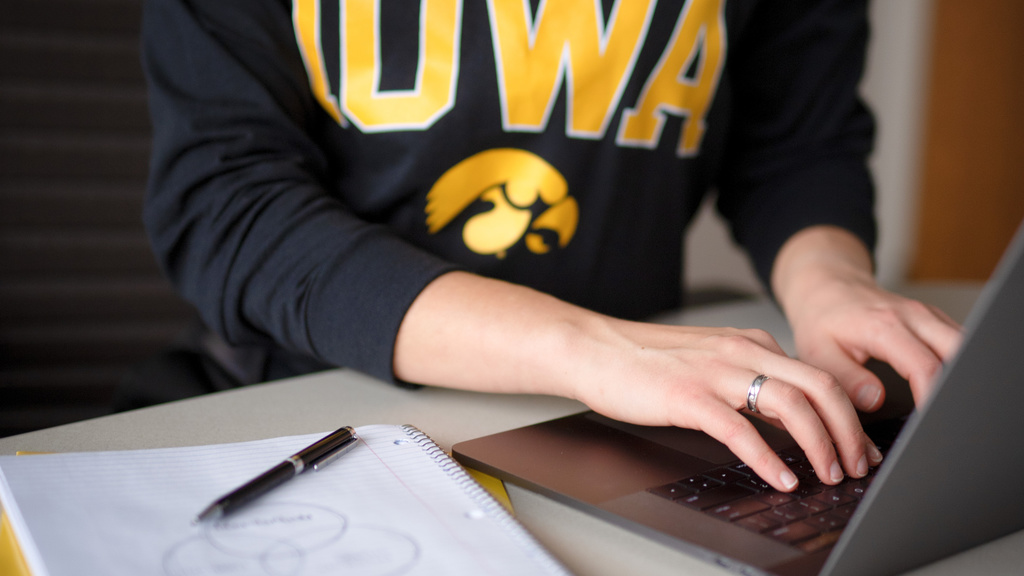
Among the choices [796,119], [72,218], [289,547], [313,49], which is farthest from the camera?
[72,218]

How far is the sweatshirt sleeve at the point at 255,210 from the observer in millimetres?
532

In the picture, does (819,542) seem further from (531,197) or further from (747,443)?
(531,197)

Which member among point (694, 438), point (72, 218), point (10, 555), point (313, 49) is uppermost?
point (313, 49)

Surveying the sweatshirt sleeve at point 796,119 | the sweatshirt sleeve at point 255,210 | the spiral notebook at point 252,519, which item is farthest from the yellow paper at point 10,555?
the sweatshirt sleeve at point 796,119

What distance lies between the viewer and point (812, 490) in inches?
14.8

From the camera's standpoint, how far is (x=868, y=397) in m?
Answer: 0.50

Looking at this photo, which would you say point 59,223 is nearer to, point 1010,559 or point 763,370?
point 763,370

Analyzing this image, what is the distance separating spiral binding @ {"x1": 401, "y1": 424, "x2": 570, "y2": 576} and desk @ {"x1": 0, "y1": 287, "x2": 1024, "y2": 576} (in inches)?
1.2

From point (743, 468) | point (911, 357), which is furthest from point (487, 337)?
point (911, 357)

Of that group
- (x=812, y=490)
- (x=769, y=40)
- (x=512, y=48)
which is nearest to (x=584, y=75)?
(x=512, y=48)

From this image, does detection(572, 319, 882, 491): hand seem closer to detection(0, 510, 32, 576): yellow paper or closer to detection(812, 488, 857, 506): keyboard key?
detection(812, 488, 857, 506): keyboard key

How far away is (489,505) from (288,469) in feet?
0.32

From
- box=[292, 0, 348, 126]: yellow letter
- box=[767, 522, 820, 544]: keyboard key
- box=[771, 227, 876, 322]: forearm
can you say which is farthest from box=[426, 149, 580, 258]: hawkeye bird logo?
box=[767, 522, 820, 544]: keyboard key

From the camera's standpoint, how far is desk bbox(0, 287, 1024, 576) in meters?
0.34
